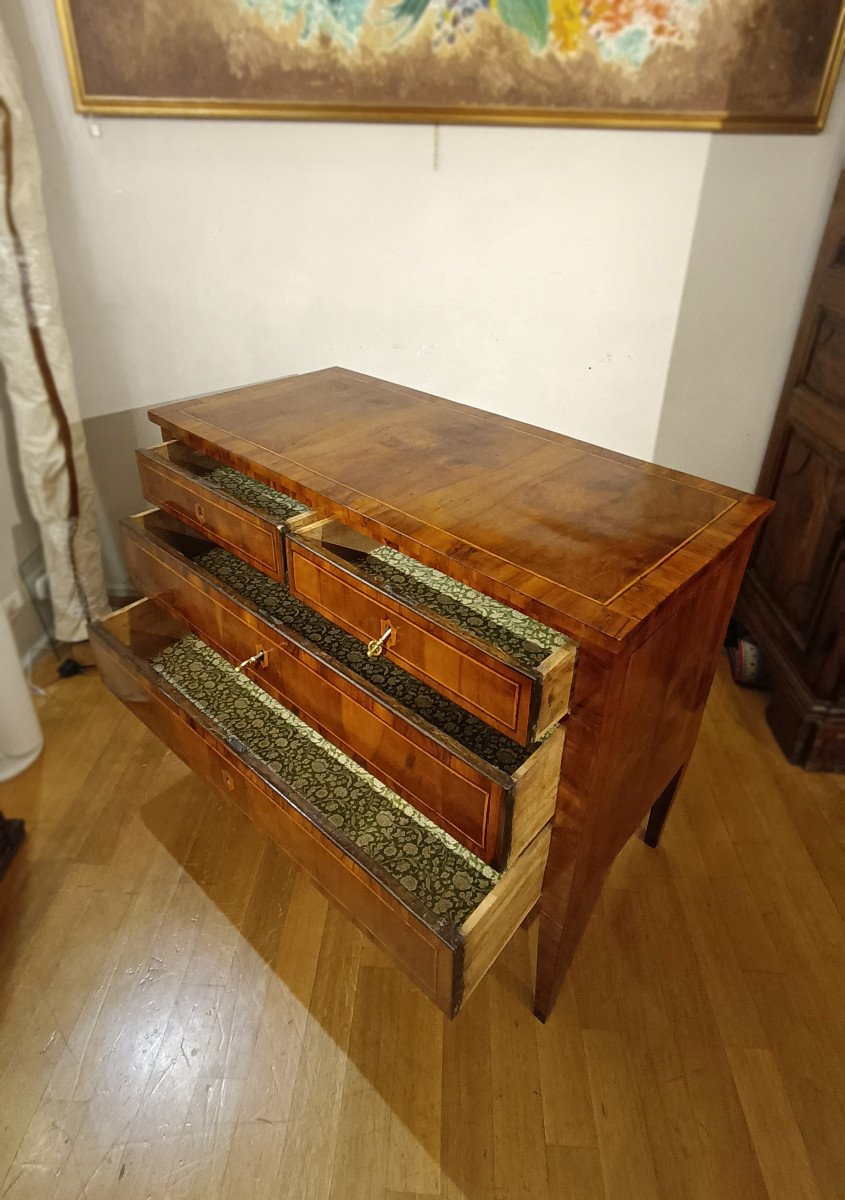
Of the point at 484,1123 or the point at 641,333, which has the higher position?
the point at 641,333

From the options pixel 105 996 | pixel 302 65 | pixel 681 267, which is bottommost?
pixel 105 996

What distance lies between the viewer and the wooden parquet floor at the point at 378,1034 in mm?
1019

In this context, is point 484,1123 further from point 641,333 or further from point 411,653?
point 641,333

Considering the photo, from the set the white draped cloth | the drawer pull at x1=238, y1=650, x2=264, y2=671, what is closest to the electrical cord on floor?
the white draped cloth

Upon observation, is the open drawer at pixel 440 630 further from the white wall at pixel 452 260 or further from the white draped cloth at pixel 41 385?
the white draped cloth at pixel 41 385

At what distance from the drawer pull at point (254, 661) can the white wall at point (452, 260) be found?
949mm

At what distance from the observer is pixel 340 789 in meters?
1.16

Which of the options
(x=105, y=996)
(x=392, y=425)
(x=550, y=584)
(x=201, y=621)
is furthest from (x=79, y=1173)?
(x=392, y=425)

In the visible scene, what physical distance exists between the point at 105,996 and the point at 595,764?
36.8 inches

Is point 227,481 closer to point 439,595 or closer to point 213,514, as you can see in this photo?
point 213,514

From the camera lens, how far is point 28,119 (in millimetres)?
1476

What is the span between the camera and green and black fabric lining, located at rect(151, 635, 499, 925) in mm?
1022

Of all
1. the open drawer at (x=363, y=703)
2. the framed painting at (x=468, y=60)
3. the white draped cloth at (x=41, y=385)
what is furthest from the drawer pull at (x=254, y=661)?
the framed painting at (x=468, y=60)

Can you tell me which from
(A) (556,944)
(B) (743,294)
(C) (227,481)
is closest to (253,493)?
(C) (227,481)
